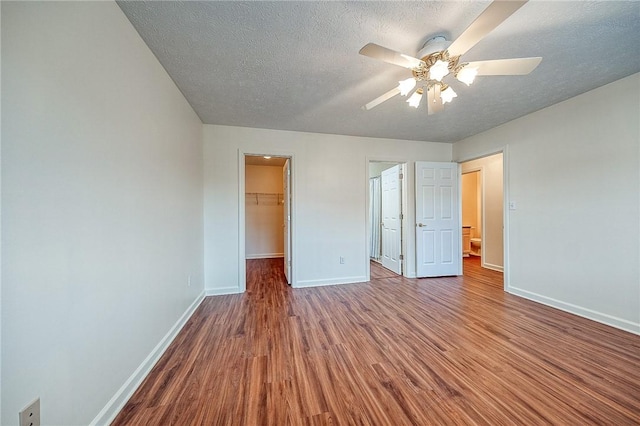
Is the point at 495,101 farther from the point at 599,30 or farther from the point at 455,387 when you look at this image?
the point at 455,387

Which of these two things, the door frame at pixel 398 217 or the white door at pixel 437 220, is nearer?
the white door at pixel 437 220

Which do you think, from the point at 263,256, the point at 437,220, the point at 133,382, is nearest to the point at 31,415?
the point at 133,382

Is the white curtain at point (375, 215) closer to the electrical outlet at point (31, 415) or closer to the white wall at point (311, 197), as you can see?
the white wall at point (311, 197)

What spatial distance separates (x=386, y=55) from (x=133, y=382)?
263 centimetres

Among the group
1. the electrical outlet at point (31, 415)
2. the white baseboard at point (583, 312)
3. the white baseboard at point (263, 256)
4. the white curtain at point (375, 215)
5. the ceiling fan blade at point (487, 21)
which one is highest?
the ceiling fan blade at point (487, 21)

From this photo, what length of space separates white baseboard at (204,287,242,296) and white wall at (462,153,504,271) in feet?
16.1

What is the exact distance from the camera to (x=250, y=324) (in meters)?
→ 2.36

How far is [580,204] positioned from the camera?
2.50 m

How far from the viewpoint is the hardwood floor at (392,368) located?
1291 millimetres

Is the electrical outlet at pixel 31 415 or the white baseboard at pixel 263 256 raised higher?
the electrical outlet at pixel 31 415

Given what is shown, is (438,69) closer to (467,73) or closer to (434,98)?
(467,73)

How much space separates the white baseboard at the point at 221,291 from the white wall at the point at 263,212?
283 cm

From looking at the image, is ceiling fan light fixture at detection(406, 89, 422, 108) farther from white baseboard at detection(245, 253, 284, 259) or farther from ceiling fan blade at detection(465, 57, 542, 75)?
white baseboard at detection(245, 253, 284, 259)

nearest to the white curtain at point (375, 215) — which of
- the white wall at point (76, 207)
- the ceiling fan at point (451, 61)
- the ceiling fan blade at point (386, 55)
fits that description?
the ceiling fan at point (451, 61)
